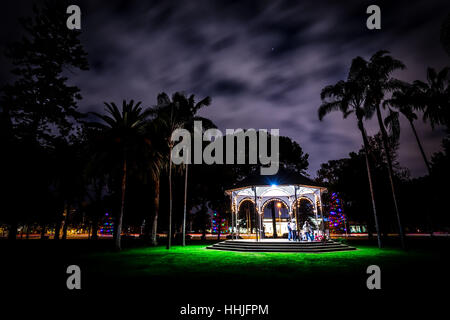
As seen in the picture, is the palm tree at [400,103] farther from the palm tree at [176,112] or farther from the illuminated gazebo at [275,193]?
the palm tree at [176,112]

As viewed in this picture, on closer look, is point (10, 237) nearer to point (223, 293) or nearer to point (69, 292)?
point (69, 292)

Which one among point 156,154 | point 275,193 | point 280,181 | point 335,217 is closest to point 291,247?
point 280,181

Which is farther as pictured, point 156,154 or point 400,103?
point 156,154

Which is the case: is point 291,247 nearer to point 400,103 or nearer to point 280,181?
point 280,181

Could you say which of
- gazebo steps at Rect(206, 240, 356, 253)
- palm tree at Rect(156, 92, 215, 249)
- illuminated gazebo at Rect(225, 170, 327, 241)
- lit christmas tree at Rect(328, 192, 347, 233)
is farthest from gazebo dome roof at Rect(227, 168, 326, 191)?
lit christmas tree at Rect(328, 192, 347, 233)

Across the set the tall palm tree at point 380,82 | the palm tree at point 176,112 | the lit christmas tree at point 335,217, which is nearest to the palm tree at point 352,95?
the tall palm tree at point 380,82

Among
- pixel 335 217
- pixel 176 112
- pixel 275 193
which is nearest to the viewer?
pixel 176 112

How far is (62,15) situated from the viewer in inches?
1003

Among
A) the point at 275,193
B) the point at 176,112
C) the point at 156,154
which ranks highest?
the point at 176,112

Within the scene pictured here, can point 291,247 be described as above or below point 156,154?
below

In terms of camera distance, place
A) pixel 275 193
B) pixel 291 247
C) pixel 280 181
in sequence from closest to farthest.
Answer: pixel 291 247 < pixel 280 181 < pixel 275 193

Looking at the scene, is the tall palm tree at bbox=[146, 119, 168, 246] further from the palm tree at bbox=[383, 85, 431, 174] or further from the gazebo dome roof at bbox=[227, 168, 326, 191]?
the palm tree at bbox=[383, 85, 431, 174]
